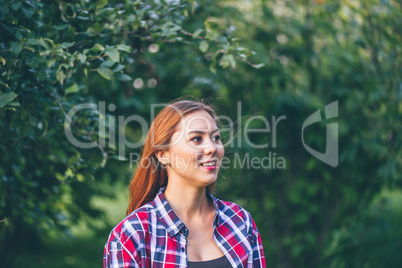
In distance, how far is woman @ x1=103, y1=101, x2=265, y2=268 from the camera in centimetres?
169

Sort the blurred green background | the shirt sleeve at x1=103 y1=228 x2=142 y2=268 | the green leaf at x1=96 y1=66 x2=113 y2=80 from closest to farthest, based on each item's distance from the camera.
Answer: the shirt sleeve at x1=103 y1=228 x2=142 y2=268 < the green leaf at x1=96 y1=66 x2=113 y2=80 < the blurred green background

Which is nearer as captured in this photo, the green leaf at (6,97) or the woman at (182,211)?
the woman at (182,211)

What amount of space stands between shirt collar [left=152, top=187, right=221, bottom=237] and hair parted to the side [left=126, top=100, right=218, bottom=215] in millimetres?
140

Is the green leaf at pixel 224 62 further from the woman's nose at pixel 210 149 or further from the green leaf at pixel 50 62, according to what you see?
the green leaf at pixel 50 62

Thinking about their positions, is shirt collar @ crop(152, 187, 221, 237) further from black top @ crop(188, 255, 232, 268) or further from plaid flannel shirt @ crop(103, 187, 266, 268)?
black top @ crop(188, 255, 232, 268)

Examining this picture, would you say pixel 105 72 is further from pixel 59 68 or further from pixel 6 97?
pixel 6 97

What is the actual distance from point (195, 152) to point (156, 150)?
224 mm

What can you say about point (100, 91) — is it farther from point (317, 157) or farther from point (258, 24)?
point (317, 157)

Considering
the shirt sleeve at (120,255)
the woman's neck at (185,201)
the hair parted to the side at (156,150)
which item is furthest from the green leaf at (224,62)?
the shirt sleeve at (120,255)

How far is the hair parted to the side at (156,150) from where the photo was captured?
75.7 inches

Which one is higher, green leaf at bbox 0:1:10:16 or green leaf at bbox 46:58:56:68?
green leaf at bbox 0:1:10:16

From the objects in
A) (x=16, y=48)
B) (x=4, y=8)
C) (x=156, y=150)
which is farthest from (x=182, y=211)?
(x=4, y=8)

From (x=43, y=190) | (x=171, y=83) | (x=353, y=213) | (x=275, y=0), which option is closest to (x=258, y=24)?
(x=275, y=0)

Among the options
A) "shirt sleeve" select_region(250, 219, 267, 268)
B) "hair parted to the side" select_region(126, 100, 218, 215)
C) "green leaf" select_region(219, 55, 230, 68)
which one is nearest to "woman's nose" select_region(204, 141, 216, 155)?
"hair parted to the side" select_region(126, 100, 218, 215)
